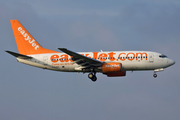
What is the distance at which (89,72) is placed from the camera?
57.4 metres

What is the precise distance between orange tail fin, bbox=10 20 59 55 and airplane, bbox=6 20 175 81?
0.26m

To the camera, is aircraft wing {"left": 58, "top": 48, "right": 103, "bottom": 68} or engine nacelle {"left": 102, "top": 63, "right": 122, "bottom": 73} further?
engine nacelle {"left": 102, "top": 63, "right": 122, "bottom": 73}

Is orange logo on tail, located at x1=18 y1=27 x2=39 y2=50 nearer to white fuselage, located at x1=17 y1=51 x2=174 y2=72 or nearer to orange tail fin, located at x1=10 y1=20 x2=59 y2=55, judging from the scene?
orange tail fin, located at x1=10 y1=20 x2=59 y2=55

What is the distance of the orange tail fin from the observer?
60250 millimetres

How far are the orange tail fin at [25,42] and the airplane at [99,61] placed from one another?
0.26 m

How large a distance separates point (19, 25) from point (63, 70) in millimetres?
12528

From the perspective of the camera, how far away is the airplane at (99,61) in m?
54.9

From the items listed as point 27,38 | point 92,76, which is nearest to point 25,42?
point 27,38

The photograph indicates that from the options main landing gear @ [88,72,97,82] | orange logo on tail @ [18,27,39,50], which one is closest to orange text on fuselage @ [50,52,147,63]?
main landing gear @ [88,72,97,82]

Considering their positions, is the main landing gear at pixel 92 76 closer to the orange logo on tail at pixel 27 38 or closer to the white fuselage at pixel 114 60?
the white fuselage at pixel 114 60

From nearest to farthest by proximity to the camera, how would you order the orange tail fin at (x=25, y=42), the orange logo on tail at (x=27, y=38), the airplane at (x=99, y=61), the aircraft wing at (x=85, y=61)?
the aircraft wing at (x=85, y=61) < the airplane at (x=99, y=61) < the orange tail fin at (x=25, y=42) < the orange logo on tail at (x=27, y=38)

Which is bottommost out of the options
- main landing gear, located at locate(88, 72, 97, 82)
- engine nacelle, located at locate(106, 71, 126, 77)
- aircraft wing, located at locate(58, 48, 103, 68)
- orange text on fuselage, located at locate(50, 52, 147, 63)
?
main landing gear, located at locate(88, 72, 97, 82)

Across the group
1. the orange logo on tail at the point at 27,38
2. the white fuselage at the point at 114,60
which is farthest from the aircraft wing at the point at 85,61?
the orange logo on tail at the point at 27,38

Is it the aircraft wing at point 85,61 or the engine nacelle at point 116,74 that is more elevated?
the aircraft wing at point 85,61
